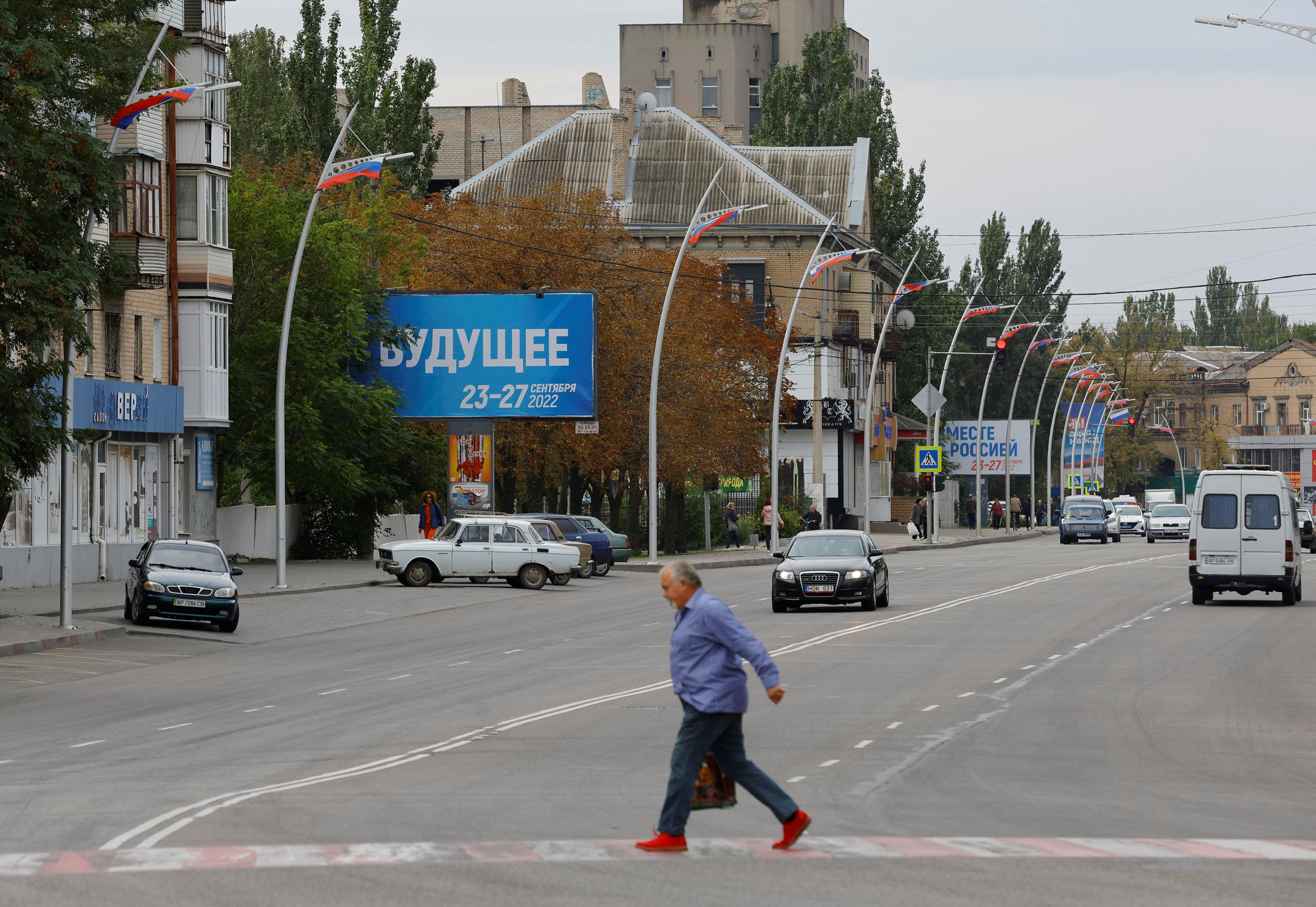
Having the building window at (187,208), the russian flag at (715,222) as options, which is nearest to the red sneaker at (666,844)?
the building window at (187,208)

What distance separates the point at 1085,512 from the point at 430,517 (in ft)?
119

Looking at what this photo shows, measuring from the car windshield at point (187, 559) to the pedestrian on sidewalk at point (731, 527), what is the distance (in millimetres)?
37456

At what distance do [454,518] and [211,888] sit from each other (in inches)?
1397

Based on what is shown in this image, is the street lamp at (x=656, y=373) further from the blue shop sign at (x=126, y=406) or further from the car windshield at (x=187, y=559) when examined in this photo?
the car windshield at (x=187, y=559)

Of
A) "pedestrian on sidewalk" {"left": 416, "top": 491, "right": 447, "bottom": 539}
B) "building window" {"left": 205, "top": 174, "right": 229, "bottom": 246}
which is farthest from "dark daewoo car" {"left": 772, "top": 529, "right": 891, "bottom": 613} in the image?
"building window" {"left": 205, "top": 174, "right": 229, "bottom": 246}

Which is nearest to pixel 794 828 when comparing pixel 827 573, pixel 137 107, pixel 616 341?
pixel 137 107

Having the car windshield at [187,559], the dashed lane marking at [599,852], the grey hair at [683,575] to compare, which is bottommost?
the dashed lane marking at [599,852]

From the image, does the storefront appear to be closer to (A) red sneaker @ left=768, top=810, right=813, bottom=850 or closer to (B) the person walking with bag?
(B) the person walking with bag

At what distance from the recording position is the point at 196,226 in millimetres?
42219

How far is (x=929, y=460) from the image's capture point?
6750 centimetres

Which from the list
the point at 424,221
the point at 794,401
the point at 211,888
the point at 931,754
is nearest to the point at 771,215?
the point at 794,401

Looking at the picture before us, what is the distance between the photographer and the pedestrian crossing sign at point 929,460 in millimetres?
67250

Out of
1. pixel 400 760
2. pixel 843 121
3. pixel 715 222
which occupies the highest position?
pixel 843 121

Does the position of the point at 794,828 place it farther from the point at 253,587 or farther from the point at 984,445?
the point at 984,445
